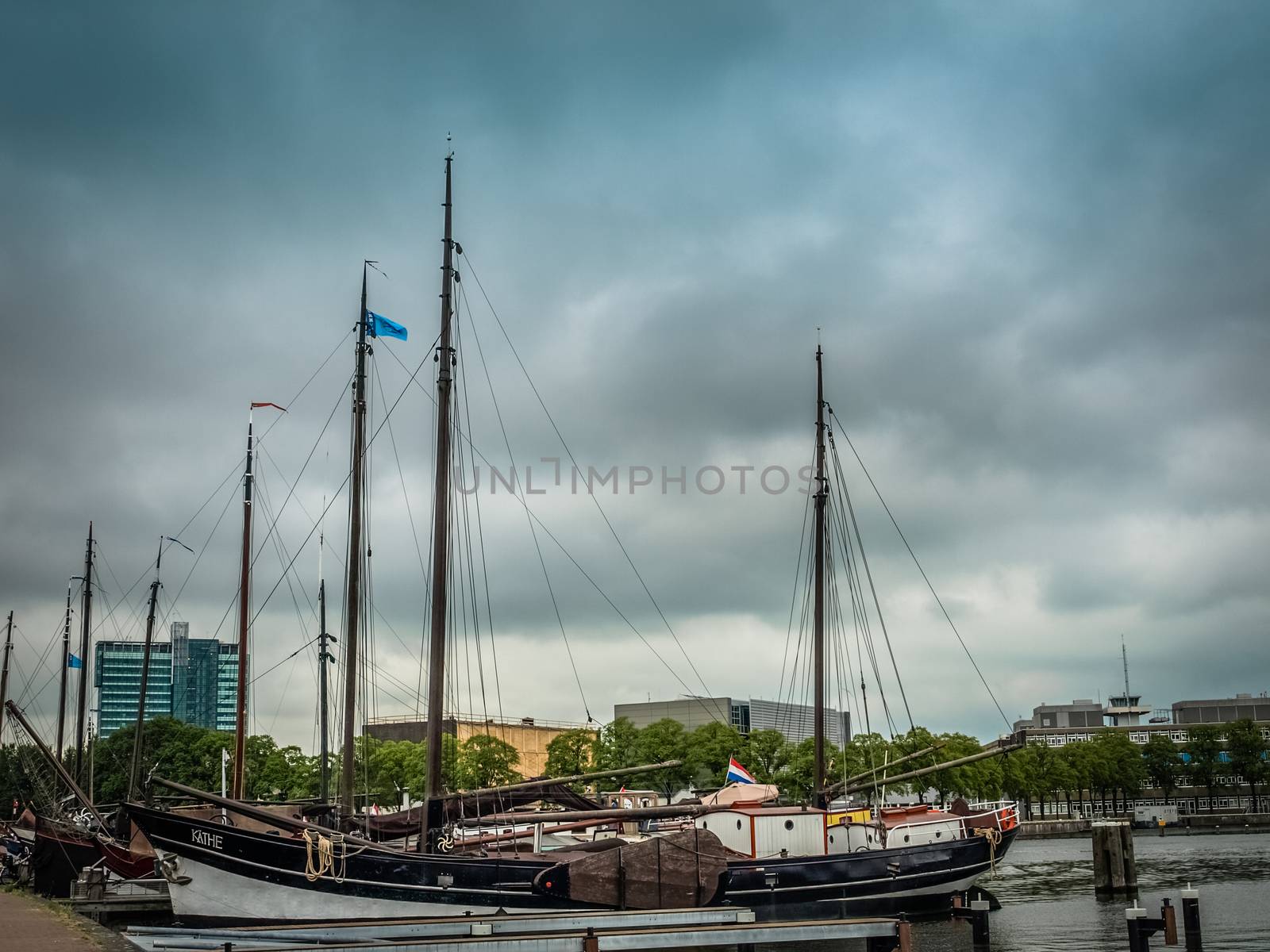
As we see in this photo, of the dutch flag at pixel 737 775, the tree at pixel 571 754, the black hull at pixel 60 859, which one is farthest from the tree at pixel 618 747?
the black hull at pixel 60 859

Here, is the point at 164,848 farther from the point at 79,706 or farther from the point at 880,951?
the point at 79,706

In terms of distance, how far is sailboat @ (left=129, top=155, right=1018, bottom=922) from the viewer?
106 feet

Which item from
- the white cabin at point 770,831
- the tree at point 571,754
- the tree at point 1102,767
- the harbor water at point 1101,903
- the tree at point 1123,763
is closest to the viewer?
the harbor water at point 1101,903

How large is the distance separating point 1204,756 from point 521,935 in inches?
6596

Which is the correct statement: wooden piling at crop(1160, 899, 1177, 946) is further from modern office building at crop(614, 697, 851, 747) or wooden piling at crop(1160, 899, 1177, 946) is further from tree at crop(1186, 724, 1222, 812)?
tree at crop(1186, 724, 1222, 812)

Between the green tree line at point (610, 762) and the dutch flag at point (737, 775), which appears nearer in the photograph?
the dutch flag at point (737, 775)

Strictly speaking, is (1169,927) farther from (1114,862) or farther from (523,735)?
(523,735)

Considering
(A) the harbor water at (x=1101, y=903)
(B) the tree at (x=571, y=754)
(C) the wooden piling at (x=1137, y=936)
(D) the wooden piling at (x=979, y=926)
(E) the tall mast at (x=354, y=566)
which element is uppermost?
(E) the tall mast at (x=354, y=566)

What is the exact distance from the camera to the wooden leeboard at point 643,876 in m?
32.5

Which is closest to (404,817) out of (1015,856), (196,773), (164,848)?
(164,848)

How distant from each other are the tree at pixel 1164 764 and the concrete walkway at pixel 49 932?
158944 mm

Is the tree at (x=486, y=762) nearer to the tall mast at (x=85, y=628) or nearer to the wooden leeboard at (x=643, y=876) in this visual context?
the tall mast at (x=85, y=628)

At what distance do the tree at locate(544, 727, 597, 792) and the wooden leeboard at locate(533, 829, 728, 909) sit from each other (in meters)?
63.9

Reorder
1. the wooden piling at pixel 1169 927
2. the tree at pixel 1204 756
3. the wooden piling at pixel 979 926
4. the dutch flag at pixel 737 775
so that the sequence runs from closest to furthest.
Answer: the wooden piling at pixel 1169 927 → the wooden piling at pixel 979 926 → the dutch flag at pixel 737 775 → the tree at pixel 1204 756
